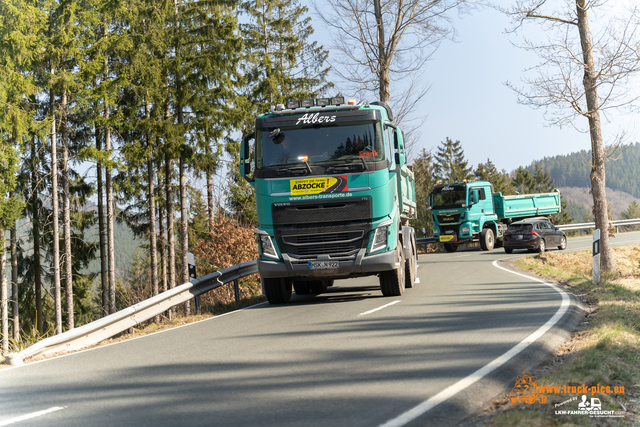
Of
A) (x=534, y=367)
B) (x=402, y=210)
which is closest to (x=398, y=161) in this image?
(x=402, y=210)

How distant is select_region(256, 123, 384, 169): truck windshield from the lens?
10.5m

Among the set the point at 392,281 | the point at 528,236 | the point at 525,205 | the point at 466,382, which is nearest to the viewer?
the point at 466,382

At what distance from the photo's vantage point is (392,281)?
453 inches

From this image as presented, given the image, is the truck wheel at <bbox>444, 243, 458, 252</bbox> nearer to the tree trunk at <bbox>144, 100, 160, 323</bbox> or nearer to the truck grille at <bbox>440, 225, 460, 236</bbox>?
the truck grille at <bbox>440, 225, 460, 236</bbox>

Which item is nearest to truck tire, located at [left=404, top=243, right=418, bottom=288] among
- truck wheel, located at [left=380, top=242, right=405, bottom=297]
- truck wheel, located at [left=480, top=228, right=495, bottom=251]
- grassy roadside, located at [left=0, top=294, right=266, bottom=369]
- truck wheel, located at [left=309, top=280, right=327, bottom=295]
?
truck wheel, located at [left=380, top=242, right=405, bottom=297]

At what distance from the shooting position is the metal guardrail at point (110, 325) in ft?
25.3

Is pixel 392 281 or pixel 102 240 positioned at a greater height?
A: pixel 102 240

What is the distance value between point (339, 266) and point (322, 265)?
318 mm

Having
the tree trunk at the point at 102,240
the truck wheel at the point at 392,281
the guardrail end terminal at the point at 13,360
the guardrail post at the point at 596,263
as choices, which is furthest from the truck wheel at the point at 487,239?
the guardrail end terminal at the point at 13,360

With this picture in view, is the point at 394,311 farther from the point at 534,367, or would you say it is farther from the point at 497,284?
the point at 497,284

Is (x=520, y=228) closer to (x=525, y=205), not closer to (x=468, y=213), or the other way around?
(x=468, y=213)

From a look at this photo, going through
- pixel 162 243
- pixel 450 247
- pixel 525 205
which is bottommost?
pixel 450 247

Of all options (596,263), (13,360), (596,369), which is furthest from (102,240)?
(596,369)

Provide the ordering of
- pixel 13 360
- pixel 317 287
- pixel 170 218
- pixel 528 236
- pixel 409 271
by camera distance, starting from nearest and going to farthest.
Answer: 1. pixel 13 360
2. pixel 409 271
3. pixel 317 287
4. pixel 528 236
5. pixel 170 218
